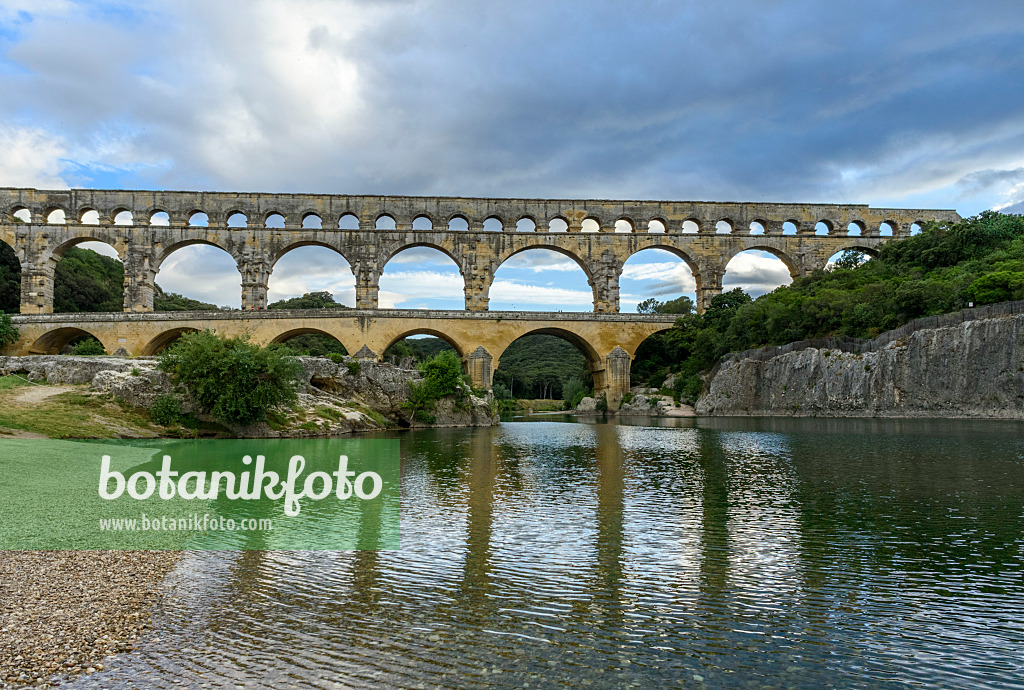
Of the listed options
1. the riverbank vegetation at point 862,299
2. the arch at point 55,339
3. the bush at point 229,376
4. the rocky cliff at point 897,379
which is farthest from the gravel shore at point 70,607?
the arch at point 55,339

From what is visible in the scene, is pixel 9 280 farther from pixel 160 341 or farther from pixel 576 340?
pixel 576 340

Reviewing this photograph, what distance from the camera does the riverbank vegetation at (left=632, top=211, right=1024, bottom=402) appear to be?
3084cm

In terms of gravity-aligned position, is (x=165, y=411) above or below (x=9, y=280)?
below

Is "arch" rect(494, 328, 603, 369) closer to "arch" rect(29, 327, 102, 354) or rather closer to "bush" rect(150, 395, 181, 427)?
"bush" rect(150, 395, 181, 427)

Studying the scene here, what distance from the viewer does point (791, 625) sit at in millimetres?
4859

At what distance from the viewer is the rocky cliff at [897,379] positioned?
84.1ft

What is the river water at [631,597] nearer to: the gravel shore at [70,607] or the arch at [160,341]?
the gravel shore at [70,607]

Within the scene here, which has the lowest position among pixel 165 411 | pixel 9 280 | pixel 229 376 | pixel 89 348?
pixel 165 411

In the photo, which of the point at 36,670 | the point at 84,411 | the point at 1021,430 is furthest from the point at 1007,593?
the point at 84,411

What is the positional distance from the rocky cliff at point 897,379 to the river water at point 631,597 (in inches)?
721

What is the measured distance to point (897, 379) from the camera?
2981cm

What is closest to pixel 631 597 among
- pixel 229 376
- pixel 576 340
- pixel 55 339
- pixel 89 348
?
pixel 229 376

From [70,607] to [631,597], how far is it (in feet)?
13.9

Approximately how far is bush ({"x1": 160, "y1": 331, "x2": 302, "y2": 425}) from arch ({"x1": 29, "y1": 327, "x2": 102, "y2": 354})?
21371 mm
